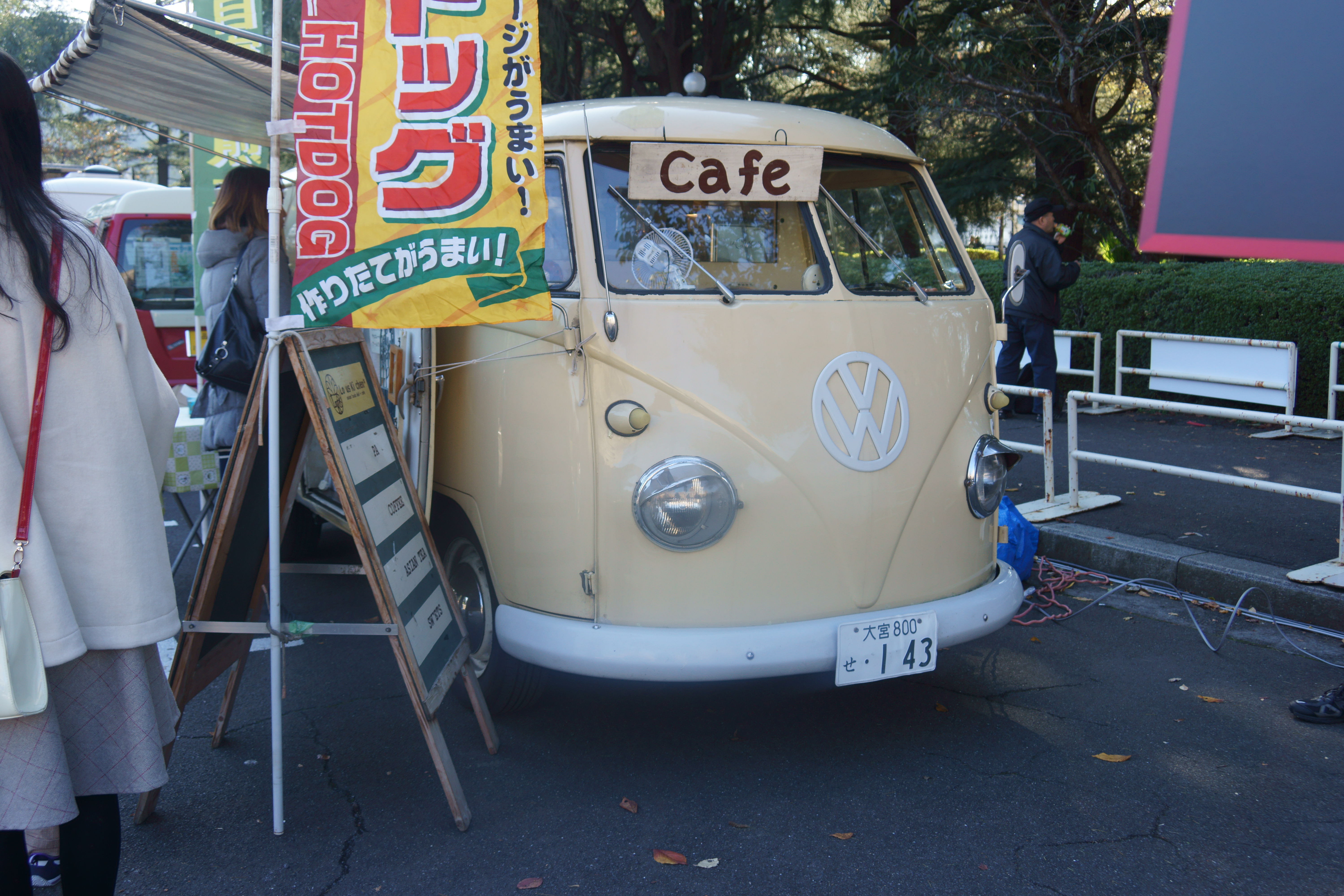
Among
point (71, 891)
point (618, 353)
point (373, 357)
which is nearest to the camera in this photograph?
point (71, 891)

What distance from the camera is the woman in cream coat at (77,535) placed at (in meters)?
2.02

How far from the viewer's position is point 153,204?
10.3 meters

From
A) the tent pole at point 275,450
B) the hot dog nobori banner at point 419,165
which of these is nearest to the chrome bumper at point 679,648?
the tent pole at point 275,450

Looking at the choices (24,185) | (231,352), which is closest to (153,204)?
(231,352)

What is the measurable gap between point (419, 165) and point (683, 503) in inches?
49.1

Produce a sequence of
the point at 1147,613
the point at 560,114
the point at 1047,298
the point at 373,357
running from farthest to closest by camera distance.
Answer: the point at 1047,298 < the point at 1147,613 < the point at 373,357 < the point at 560,114

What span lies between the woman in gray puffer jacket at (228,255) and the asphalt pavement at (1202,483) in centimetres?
456

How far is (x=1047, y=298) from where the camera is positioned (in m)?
9.09

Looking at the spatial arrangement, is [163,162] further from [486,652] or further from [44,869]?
[44,869]

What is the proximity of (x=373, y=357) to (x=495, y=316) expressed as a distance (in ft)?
5.61

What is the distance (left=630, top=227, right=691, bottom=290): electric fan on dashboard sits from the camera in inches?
136

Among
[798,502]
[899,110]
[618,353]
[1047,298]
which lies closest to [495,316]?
[618,353]

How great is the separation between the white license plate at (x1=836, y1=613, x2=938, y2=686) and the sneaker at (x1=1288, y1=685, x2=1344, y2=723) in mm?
1429

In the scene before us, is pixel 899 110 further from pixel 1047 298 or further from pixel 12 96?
pixel 12 96
